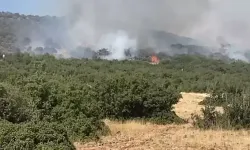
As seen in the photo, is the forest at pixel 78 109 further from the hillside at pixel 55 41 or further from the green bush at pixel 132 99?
the hillside at pixel 55 41

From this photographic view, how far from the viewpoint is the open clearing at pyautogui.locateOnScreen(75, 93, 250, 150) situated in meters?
13.6

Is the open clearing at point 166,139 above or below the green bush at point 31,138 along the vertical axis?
below

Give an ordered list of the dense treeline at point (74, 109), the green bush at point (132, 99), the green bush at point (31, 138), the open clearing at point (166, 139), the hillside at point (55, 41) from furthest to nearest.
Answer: the hillside at point (55, 41) < the green bush at point (132, 99) < the open clearing at point (166, 139) < the dense treeline at point (74, 109) < the green bush at point (31, 138)

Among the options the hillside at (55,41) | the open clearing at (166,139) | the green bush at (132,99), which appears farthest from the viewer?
the hillside at (55,41)

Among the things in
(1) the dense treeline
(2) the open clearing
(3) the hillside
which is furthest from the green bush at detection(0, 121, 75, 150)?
(3) the hillside

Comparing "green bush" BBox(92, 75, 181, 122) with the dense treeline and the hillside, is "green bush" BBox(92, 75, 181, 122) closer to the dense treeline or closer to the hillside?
the dense treeline

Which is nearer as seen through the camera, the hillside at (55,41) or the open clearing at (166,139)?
the open clearing at (166,139)

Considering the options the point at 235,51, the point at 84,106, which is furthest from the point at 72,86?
the point at 235,51

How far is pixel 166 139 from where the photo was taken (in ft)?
49.7

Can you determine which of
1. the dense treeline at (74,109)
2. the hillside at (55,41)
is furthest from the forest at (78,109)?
the hillside at (55,41)

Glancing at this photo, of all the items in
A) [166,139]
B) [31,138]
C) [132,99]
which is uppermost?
[132,99]

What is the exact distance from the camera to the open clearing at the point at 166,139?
1360 cm

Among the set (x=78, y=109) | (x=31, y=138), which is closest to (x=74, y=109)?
(x=78, y=109)

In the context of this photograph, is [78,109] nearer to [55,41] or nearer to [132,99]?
[132,99]
